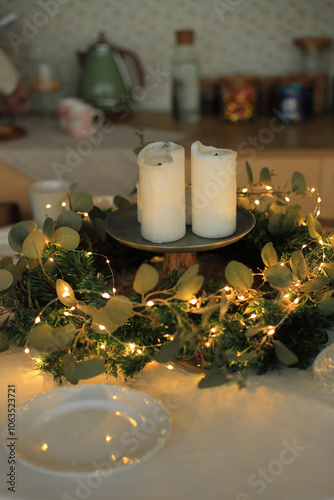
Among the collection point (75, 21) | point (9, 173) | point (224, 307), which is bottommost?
point (9, 173)

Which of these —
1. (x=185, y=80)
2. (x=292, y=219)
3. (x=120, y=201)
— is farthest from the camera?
(x=185, y=80)

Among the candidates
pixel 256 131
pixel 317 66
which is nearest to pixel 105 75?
pixel 256 131

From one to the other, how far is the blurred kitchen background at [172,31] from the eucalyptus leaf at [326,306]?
1788 millimetres

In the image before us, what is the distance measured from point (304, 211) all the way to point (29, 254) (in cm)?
47

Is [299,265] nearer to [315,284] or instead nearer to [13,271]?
[315,284]

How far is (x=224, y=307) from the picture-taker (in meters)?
0.65

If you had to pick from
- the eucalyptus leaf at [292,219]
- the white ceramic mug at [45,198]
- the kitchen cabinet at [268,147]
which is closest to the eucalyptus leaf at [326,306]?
the eucalyptus leaf at [292,219]

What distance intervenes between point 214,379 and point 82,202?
16.5 inches

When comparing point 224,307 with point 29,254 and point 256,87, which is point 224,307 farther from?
point 256,87

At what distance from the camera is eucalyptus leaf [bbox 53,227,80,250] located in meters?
0.82

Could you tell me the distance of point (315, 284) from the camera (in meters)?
0.74

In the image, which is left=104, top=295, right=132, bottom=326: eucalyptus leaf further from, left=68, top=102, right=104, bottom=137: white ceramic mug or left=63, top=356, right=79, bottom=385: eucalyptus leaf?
left=68, top=102, right=104, bottom=137: white ceramic mug

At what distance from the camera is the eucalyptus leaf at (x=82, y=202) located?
0.93 meters

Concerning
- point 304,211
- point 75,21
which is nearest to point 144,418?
point 304,211
